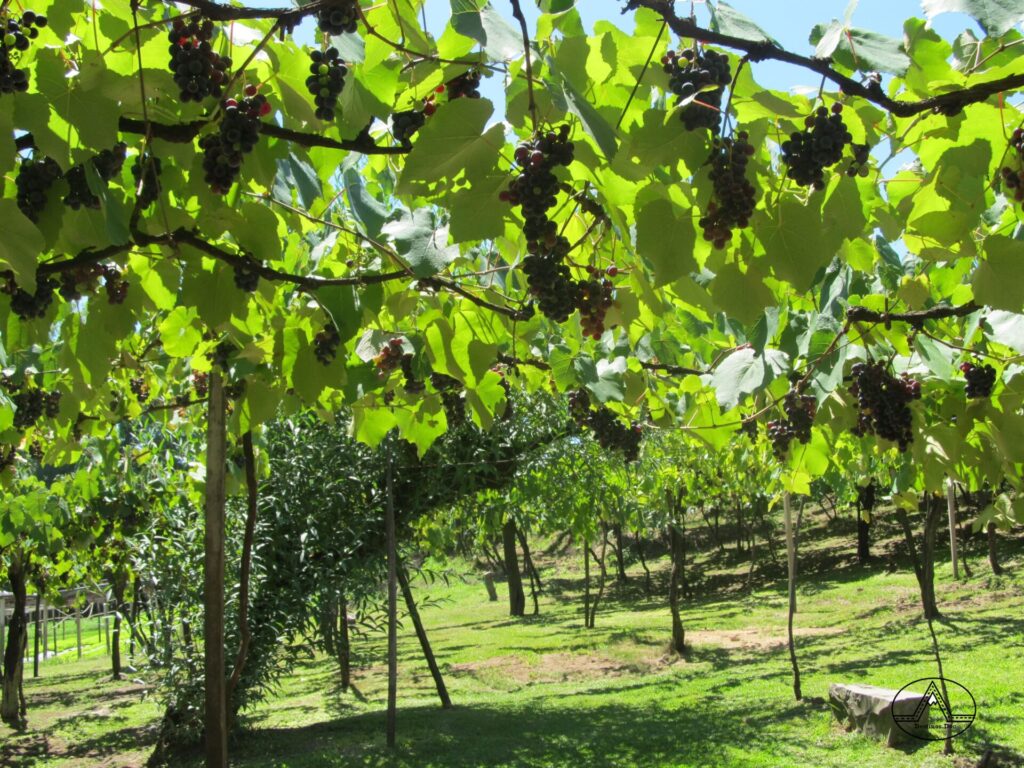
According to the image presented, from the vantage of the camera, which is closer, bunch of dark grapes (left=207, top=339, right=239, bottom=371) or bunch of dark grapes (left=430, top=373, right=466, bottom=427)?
bunch of dark grapes (left=207, top=339, right=239, bottom=371)

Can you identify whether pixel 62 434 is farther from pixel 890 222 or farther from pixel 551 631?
pixel 551 631

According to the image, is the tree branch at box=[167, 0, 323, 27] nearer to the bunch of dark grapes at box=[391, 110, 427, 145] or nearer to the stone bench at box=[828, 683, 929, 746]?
the bunch of dark grapes at box=[391, 110, 427, 145]

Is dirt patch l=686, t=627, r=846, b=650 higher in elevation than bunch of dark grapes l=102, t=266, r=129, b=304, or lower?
lower

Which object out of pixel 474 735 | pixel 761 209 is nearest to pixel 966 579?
pixel 474 735

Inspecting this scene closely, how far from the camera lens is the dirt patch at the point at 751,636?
42.4ft

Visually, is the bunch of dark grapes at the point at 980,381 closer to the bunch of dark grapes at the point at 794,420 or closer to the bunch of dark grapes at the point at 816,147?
the bunch of dark grapes at the point at 794,420

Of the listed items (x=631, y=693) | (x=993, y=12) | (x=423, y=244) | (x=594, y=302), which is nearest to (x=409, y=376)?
(x=594, y=302)

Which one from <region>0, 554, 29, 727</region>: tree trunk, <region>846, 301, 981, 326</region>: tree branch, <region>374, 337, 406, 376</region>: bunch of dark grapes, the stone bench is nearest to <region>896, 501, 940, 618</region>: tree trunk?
the stone bench

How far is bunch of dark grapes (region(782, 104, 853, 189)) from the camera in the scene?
110cm

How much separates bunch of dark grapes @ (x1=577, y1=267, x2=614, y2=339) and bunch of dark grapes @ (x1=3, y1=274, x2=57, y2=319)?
1.02 m

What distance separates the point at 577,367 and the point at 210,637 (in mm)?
1578

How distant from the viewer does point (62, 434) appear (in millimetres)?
3518

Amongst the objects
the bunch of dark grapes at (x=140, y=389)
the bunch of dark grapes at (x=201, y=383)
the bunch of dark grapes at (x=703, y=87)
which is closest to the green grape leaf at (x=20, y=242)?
the bunch of dark grapes at (x=703, y=87)

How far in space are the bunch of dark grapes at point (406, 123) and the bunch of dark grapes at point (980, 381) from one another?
1704mm
